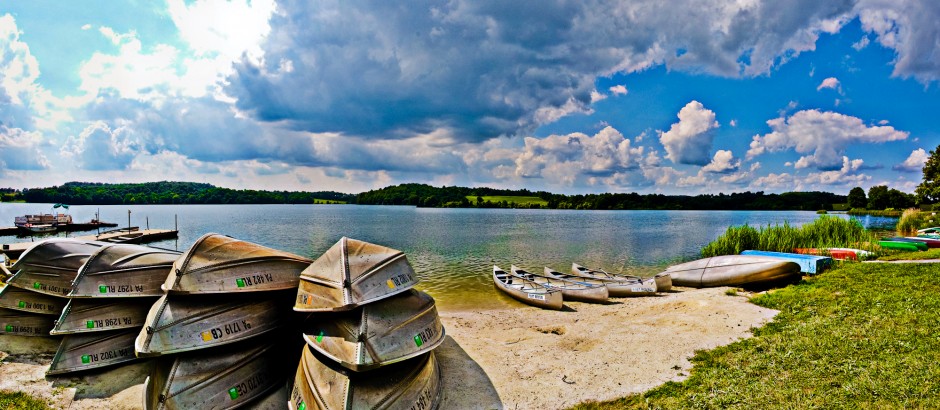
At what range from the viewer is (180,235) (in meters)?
49.2

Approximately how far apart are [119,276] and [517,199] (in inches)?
6418

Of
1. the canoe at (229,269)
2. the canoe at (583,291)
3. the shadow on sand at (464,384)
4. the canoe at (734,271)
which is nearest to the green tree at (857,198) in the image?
the canoe at (734,271)

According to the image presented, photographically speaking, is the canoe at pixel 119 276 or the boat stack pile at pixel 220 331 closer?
the boat stack pile at pixel 220 331

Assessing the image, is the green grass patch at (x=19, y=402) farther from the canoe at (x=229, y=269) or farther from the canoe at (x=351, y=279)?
the canoe at (x=351, y=279)

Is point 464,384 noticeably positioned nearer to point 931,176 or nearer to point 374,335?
point 374,335

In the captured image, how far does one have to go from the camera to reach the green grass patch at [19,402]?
21.7ft

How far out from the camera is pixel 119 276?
25.8 feet

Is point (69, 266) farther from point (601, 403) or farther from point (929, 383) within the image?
point (929, 383)

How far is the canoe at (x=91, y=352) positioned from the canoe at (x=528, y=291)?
39.2 ft

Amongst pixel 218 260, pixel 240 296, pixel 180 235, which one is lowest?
pixel 180 235

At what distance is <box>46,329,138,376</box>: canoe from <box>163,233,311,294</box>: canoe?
2.61 meters

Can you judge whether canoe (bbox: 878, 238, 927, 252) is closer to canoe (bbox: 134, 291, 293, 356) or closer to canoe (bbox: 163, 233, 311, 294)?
canoe (bbox: 163, 233, 311, 294)

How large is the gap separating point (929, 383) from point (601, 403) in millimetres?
4271

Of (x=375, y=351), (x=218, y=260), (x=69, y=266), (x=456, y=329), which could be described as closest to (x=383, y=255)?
(x=375, y=351)
